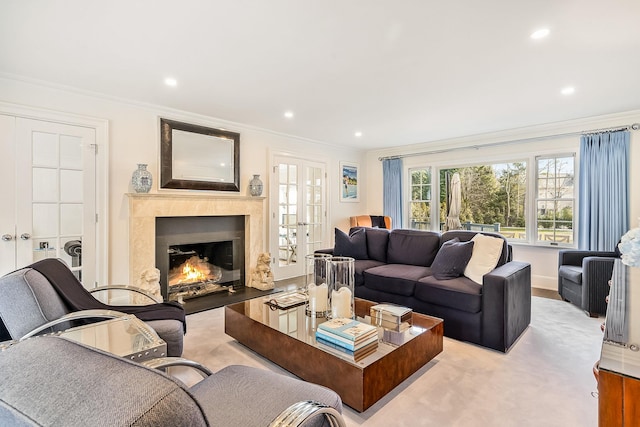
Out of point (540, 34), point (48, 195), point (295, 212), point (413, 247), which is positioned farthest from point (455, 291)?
point (48, 195)

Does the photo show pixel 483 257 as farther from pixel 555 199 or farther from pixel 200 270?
pixel 200 270

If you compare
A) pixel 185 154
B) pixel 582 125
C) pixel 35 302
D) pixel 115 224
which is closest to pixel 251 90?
pixel 185 154

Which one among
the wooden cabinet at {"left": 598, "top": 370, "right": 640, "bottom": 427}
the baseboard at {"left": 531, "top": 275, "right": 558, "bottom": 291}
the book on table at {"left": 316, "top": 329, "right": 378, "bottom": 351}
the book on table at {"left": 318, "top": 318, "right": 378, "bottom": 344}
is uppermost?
the wooden cabinet at {"left": 598, "top": 370, "right": 640, "bottom": 427}

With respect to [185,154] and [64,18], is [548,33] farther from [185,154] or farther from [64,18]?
[185,154]

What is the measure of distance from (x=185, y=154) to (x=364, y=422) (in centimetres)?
354

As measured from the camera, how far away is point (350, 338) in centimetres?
189

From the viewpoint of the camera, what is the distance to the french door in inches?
197

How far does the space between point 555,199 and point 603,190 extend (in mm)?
574

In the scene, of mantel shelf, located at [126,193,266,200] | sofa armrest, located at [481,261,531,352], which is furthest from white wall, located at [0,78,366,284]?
sofa armrest, located at [481,261,531,352]

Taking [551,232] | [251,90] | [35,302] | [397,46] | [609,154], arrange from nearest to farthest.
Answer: [35,302] < [397,46] < [251,90] < [609,154] < [551,232]

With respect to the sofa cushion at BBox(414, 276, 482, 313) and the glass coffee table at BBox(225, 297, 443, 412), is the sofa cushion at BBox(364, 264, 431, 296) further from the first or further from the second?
the glass coffee table at BBox(225, 297, 443, 412)

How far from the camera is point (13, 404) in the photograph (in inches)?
21.8

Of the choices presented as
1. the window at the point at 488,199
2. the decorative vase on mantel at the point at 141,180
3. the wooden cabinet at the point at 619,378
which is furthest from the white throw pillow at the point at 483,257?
the decorative vase on mantel at the point at 141,180

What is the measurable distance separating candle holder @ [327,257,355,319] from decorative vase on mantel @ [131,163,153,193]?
2383 millimetres
